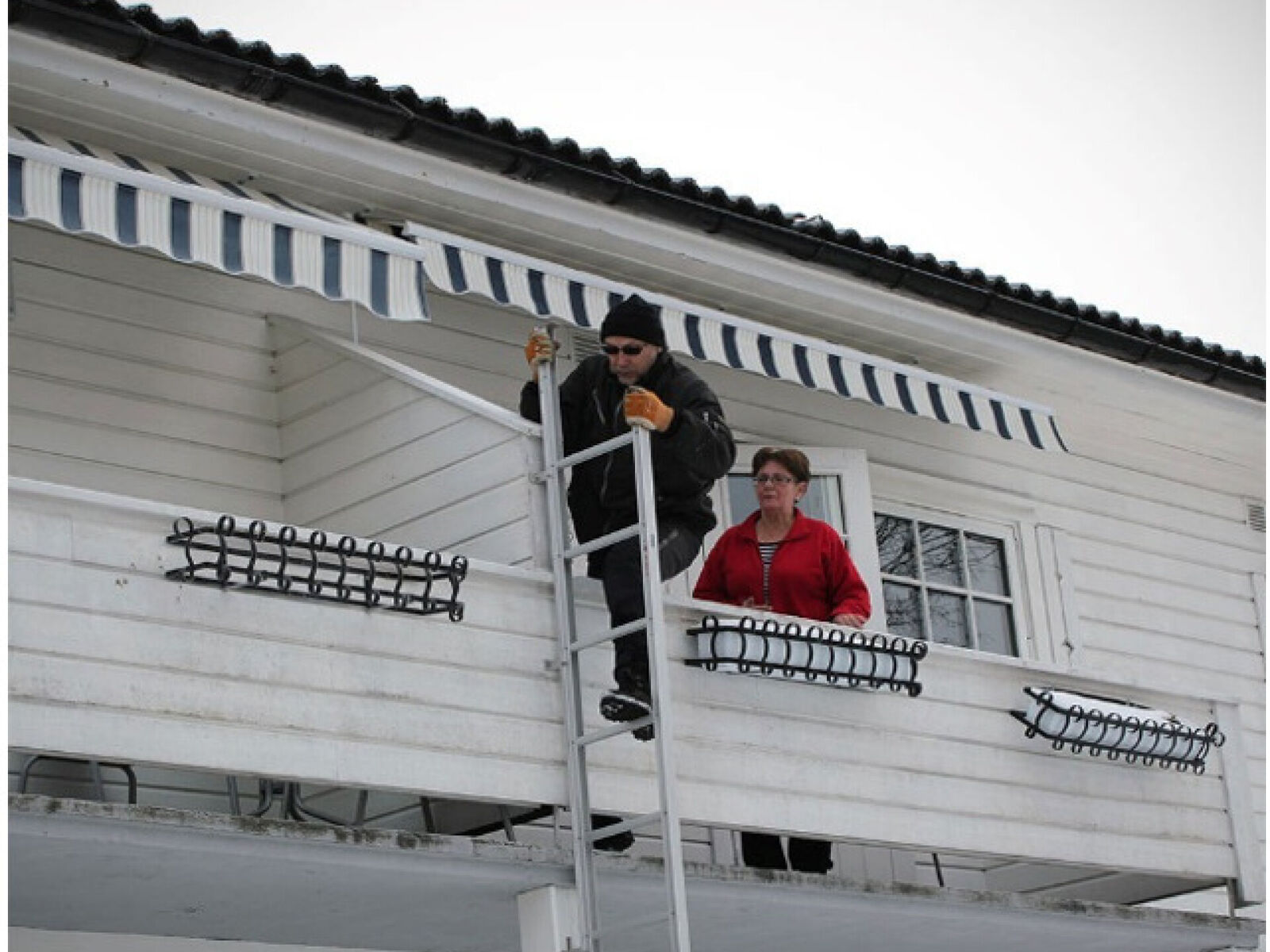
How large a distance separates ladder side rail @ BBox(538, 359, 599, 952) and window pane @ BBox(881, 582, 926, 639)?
12.4 ft

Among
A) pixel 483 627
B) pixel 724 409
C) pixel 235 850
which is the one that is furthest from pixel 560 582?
pixel 724 409

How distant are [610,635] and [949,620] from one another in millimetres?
4671

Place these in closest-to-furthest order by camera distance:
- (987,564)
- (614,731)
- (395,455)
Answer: (614,731), (395,455), (987,564)

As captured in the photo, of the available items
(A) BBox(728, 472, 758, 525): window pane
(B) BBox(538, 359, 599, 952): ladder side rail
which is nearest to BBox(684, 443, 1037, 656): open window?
(A) BBox(728, 472, 758, 525): window pane

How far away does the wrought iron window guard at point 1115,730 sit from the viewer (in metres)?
11.1

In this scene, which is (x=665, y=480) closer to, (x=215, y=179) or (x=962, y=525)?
(x=215, y=179)

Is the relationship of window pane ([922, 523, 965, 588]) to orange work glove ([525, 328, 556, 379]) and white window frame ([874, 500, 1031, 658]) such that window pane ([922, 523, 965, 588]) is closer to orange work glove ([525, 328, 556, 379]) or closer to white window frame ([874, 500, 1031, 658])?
white window frame ([874, 500, 1031, 658])

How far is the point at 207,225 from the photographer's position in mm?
9367

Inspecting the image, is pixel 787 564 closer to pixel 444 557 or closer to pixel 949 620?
pixel 444 557

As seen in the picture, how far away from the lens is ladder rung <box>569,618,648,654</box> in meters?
9.18

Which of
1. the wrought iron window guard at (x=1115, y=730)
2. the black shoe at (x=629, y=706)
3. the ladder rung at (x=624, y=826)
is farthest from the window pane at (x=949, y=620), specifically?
the ladder rung at (x=624, y=826)

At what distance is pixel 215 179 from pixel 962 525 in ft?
15.5

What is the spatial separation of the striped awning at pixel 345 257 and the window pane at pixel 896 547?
1349 millimetres

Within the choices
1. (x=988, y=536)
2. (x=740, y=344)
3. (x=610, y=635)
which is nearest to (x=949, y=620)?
(x=988, y=536)
